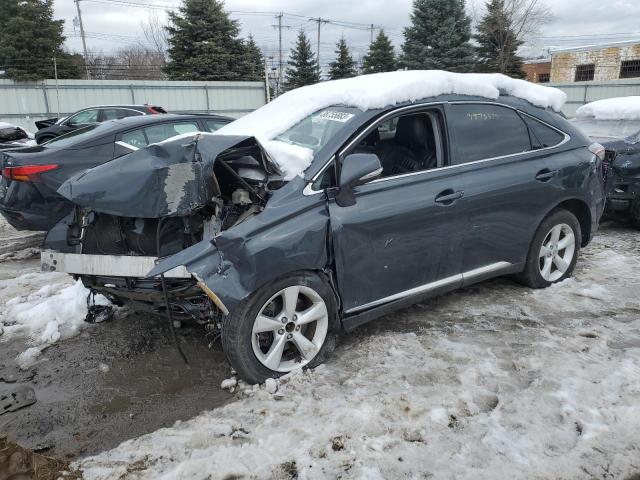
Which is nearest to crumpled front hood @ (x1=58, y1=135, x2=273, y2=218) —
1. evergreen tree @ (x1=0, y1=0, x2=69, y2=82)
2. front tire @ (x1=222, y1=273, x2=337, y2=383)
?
front tire @ (x1=222, y1=273, x2=337, y2=383)

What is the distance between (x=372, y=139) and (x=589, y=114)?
19.7 feet

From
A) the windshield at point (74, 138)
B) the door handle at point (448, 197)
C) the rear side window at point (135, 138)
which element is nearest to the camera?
the door handle at point (448, 197)

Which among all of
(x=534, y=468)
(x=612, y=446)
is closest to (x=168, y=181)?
(x=534, y=468)

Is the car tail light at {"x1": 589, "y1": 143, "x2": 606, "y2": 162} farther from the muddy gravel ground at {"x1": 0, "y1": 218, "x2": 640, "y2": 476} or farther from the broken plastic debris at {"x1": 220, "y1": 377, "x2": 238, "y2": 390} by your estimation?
the broken plastic debris at {"x1": 220, "y1": 377, "x2": 238, "y2": 390}

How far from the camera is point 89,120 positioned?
→ 1497 cm

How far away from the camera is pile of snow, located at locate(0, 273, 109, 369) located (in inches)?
159

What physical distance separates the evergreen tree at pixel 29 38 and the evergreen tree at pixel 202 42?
658cm

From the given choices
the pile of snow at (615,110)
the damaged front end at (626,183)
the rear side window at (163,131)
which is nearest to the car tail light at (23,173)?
the rear side window at (163,131)

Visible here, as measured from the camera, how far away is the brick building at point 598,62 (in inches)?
1218

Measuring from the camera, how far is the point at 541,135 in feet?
14.4

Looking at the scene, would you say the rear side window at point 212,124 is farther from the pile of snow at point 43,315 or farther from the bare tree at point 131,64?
the bare tree at point 131,64

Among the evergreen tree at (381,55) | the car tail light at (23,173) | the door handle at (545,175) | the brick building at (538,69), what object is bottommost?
the car tail light at (23,173)

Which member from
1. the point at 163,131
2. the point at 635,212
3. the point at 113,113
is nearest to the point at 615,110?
the point at 635,212

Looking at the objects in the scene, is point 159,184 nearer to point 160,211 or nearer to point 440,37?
point 160,211
